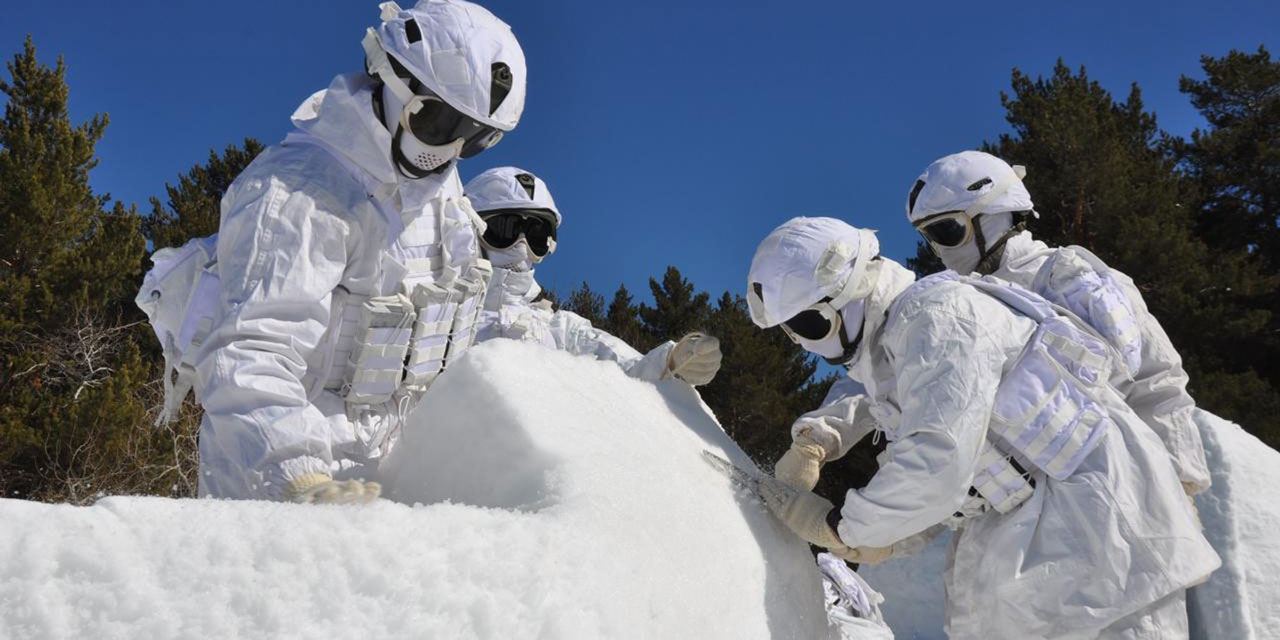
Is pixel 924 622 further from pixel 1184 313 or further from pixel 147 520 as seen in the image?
pixel 1184 313

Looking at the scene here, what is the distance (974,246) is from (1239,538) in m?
1.74

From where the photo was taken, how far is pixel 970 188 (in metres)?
5.32

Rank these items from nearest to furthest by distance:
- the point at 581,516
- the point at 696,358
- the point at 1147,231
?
the point at 581,516 < the point at 696,358 < the point at 1147,231

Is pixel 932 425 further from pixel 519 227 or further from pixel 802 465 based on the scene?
pixel 519 227

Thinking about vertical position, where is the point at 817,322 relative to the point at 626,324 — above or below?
below

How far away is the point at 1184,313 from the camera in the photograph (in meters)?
15.0

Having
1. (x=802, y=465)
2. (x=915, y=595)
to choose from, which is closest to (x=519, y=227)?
(x=802, y=465)

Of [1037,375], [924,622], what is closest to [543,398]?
[1037,375]

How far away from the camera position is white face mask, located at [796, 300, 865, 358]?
3.17m

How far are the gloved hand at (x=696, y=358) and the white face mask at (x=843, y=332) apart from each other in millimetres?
468

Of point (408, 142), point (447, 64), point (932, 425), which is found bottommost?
point (932, 425)

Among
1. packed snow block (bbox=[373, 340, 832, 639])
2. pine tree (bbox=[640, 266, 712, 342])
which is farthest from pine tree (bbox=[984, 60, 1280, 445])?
packed snow block (bbox=[373, 340, 832, 639])

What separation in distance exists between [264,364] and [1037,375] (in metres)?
2.04

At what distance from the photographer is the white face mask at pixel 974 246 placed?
530cm
